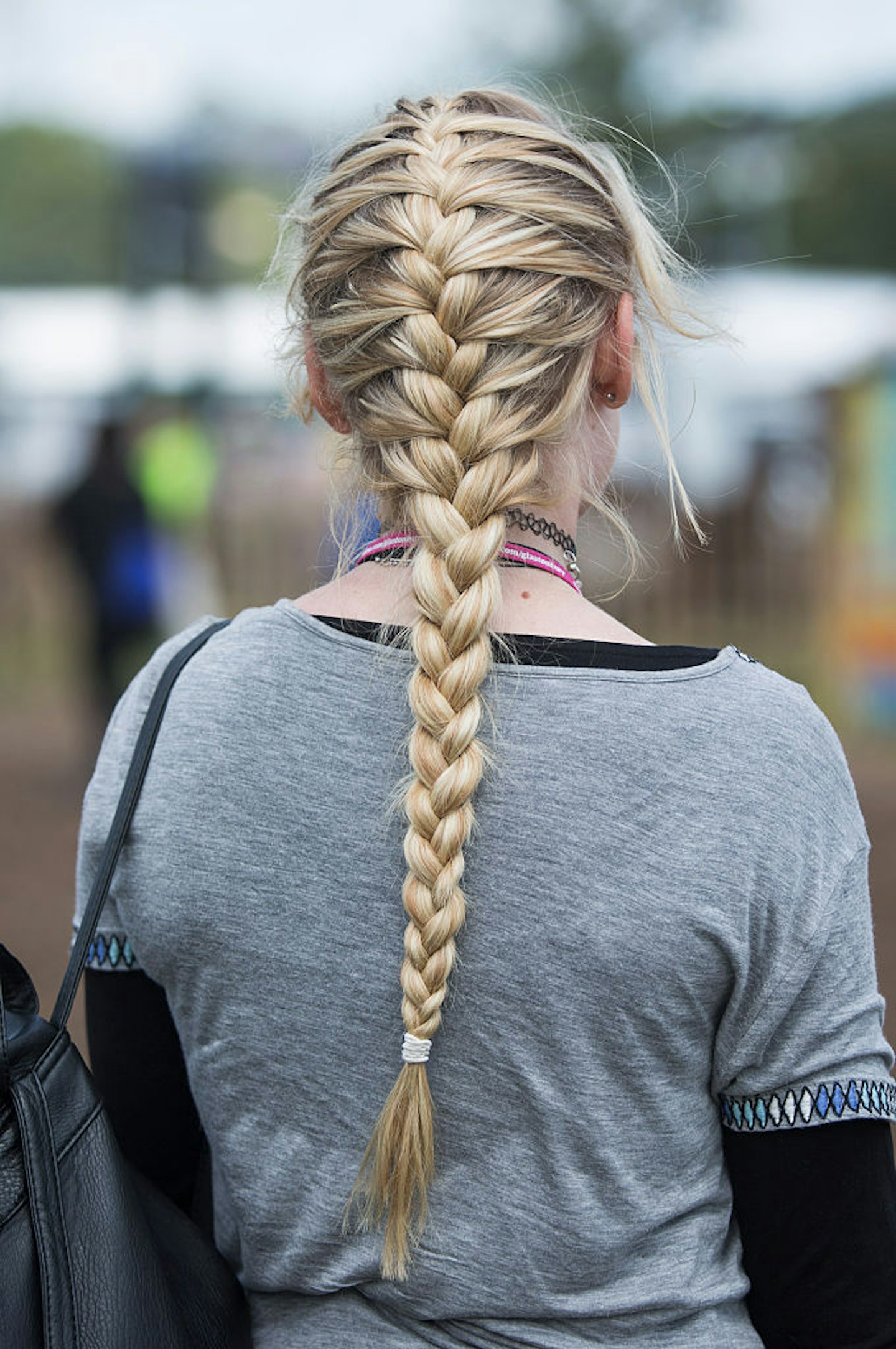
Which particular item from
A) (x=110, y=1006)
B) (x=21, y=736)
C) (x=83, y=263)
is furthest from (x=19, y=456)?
(x=83, y=263)

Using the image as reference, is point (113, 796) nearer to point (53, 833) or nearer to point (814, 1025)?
point (814, 1025)

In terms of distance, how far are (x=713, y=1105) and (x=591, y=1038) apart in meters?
0.17

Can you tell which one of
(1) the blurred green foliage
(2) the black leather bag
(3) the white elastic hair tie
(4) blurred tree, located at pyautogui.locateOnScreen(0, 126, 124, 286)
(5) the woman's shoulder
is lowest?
(2) the black leather bag

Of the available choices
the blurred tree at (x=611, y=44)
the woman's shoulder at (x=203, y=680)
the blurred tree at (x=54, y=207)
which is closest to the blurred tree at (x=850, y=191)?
the blurred tree at (x=611, y=44)

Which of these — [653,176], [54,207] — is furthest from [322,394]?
[54,207]

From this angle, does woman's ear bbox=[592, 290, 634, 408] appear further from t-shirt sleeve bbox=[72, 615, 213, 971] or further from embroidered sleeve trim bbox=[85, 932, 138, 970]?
embroidered sleeve trim bbox=[85, 932, 138, 970]

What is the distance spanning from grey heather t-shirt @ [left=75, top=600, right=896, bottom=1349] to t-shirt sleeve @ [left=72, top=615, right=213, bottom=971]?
2cm

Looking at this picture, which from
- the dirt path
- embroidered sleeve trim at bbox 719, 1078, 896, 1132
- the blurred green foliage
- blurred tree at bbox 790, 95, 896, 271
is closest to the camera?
embroidered sleeve trim at bbox 719, 1078, 896, 1132

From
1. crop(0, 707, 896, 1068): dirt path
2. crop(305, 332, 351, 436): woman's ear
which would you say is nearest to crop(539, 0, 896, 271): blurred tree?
crop(0, 707, 896, 1068): dirt path

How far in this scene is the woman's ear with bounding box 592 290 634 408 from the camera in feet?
4.06

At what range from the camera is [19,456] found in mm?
20125

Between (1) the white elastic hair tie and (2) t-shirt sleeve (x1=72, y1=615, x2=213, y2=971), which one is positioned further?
(2) t-shirt sleeve (x1=72, y1=615, x2=213, y2=971)

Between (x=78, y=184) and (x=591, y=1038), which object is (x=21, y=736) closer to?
(x=591, y=1038)

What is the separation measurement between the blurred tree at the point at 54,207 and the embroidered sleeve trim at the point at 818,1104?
29.2 m
